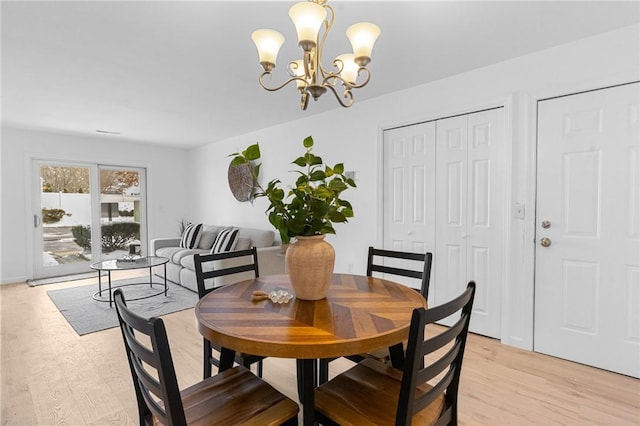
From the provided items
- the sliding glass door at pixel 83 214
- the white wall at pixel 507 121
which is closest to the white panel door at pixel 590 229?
the white wall at pixel 507 121

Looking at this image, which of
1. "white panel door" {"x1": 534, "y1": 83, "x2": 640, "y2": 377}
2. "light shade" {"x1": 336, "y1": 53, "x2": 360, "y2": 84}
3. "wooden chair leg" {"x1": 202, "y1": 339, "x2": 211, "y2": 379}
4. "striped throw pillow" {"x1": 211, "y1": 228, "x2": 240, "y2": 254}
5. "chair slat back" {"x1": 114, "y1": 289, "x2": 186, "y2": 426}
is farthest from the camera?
"striped throw pillow" {"x1": 211, "y1": 228, "x2": 240, "y2": 254}

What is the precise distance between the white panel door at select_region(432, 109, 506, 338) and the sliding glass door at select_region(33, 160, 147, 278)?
4.75 meters

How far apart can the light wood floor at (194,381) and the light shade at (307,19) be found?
200 centimetres

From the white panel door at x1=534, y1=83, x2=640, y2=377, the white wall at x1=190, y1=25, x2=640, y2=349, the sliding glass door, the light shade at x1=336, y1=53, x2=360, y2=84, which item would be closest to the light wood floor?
the white panel door at x1=534, y1=83, x2=640, y2=377

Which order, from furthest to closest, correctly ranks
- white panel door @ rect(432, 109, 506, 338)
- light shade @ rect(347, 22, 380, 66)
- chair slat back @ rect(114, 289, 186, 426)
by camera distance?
white panel door @ rect(432, 109, 506, 338)
light shade @ rect(347, 22, 380, 66)
chair slat back @ rect(114, 289, 186, 426)

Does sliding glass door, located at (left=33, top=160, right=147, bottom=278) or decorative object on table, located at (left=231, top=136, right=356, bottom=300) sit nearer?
decorative object on table, located at (left=231, top=136, right=356, bottom=300)

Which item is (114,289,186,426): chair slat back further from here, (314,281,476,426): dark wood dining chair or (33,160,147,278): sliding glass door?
(33,160,147,278): sliding glass door

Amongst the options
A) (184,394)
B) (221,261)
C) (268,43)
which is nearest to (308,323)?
(184,394)

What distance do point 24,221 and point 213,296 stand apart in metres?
5.27

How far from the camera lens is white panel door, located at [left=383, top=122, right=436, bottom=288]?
313cm

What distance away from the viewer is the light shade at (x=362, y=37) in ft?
4.96

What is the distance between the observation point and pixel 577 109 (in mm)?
2318

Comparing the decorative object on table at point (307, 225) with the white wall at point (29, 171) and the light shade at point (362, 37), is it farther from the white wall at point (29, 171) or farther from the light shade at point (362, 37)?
the white wall at point (29, 171)

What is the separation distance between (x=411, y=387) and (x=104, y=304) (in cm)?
404
